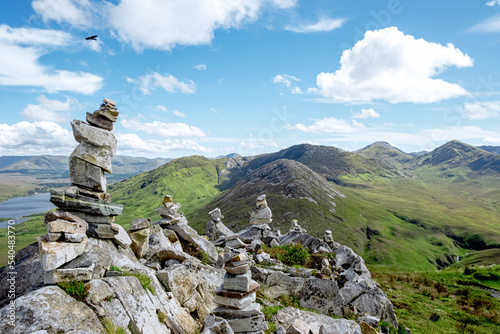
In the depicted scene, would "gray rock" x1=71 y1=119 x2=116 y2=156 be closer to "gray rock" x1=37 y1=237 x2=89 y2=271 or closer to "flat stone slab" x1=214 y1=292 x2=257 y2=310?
"gray rock" x1=37 y1=237 x2=89 y2=271

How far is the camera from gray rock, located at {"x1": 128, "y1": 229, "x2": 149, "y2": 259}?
51.2ft

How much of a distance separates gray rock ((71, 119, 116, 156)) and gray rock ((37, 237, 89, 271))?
16.8 feet

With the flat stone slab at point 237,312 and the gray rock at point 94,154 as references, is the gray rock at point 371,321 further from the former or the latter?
the gray rock at point 94,154

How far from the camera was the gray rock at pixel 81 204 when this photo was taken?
484 inches

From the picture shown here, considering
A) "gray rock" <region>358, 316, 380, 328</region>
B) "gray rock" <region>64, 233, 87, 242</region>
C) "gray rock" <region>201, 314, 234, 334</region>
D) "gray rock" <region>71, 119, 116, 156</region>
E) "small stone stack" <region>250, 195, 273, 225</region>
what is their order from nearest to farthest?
"gray rock" <region>64, 233, 87, 242</region> → "gray rock" <region>201, 314, 234, 334</region> → "gray rock" <region>71, 119, 116, 156</region> → "gray rock" <region>358, 316, 380, 328</region> → "small stone stack" <region>250, 195, 273, 225</region>

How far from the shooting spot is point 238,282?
12383 mm

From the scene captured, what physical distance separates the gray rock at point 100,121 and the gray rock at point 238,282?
1009 centimetres

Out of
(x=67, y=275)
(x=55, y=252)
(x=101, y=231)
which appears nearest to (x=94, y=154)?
(x=101, y=231)

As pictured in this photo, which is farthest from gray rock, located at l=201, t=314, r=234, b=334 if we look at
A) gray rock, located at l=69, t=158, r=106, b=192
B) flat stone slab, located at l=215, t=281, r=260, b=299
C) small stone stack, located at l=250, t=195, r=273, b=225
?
small stone stack, located at l=250, t=195, r=273, b=225

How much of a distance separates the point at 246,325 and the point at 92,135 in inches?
467

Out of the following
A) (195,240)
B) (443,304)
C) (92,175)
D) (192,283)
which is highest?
(92,175)

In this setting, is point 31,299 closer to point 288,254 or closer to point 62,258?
point 62,258

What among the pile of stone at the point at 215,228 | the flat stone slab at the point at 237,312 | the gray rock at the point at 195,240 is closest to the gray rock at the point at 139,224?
the gray rock at the point at 195,240

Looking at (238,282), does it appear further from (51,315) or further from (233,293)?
(51,315)
